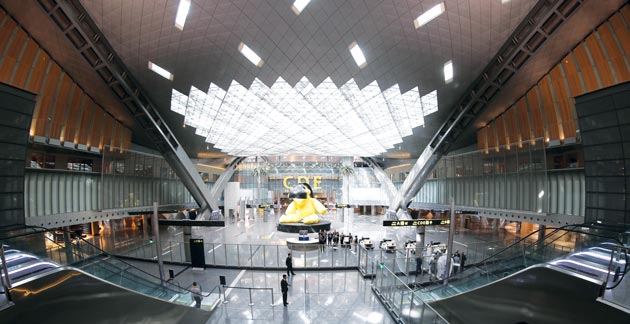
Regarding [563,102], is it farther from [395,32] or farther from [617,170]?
[395,32]

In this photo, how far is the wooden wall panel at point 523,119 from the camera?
60.5ft

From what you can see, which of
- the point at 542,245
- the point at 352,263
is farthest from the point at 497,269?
the point at 352,263

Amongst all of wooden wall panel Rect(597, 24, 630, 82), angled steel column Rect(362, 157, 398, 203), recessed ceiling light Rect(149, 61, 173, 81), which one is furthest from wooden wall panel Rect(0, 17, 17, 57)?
angled steel column Rect(362, 157, 398, 203)

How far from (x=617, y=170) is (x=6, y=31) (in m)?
24.2

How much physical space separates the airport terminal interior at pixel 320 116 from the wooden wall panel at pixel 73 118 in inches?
4.9

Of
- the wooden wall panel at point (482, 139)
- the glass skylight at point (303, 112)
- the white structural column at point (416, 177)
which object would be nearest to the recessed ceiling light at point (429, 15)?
the glass skylight at point (303, 112)

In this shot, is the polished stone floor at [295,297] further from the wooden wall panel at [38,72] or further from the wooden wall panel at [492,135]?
the wooden wall panel at [492,135]

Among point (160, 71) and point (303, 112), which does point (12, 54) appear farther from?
point (303, 112)

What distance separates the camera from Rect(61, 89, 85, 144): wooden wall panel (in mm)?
16750

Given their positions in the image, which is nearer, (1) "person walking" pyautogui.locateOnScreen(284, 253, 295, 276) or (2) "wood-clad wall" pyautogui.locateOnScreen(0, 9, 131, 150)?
(2) "wood-clad wall" pyautogui.locateOnScreen(0, 9, 131, 150)

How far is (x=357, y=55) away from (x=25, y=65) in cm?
1440

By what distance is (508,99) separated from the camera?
1858 centimetres

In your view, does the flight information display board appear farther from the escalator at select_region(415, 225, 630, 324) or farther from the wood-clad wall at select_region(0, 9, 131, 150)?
the escalator at select_region(415, 225, 630, 324)

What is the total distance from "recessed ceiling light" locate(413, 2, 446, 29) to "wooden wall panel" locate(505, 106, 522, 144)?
1068cm
